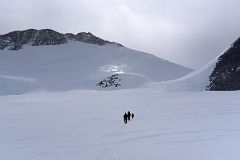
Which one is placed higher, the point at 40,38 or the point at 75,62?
the point at 40,38

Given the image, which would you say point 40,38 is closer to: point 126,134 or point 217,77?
point 217,77

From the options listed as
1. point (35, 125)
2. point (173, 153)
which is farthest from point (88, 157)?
point (35, 125)

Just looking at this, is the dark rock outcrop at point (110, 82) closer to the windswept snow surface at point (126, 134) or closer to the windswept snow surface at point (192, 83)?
the windswept snow surface at point (192, 83)

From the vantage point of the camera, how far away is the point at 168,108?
126 ft

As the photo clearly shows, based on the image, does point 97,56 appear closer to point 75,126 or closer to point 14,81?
point 14,81

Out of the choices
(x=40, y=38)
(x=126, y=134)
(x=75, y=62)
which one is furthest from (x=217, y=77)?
(x=40, y=38)

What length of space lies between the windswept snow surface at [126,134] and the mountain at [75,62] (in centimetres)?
5262

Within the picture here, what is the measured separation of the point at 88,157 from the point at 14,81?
248 ft

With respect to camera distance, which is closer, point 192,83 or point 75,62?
point 192,83

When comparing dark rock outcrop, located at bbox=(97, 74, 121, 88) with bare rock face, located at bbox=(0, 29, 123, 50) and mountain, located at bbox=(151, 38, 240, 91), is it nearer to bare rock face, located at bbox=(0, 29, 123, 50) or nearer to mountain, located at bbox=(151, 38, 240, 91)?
mountain, located at bbox=(151, 38, 240, 91)

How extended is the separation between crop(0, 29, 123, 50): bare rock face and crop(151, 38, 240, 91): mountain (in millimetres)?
58191

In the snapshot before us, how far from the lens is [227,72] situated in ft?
261

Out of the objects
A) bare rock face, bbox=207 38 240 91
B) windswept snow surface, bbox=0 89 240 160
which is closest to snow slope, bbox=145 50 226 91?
bare rock face, bbox=207 38 240 91

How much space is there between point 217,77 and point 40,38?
247ft
